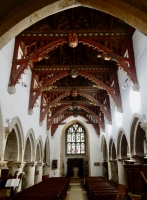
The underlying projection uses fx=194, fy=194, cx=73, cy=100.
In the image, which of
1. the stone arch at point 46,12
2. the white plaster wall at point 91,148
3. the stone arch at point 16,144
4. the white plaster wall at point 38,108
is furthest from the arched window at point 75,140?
the stone arch at point 46,12

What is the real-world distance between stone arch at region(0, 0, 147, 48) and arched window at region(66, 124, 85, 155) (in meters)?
18.6

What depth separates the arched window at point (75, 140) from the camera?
824 inches

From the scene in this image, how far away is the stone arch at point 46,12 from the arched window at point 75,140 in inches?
731

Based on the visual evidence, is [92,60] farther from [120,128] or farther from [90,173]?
[90,173]

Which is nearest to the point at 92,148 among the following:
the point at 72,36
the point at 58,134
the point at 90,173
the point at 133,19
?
the point at 90,173

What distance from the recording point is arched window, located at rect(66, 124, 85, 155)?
20922mm

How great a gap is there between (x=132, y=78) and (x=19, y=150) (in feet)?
19.2

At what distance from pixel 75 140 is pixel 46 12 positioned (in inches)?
734

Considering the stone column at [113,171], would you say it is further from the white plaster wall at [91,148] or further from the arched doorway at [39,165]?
the arched doorway at [39,165]

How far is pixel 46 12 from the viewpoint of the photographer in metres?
3.47

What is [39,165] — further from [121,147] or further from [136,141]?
[136,141]

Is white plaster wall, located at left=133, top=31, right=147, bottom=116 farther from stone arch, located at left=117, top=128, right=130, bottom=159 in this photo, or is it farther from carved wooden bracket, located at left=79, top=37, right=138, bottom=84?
stone arch, located at left=117, top=128, right=130, bottom=159

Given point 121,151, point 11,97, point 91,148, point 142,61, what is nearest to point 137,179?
point 142,61

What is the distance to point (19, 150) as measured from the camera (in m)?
8.88
